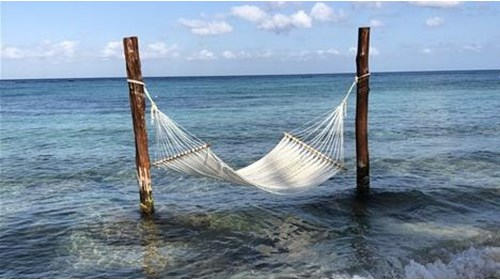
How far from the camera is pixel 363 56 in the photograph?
975 cm

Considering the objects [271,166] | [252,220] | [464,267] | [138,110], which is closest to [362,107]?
[271,166]

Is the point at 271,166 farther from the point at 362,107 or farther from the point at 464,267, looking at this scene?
the point at 464,267

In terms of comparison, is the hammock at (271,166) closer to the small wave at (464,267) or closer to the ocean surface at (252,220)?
the ocean surface at (252,220)

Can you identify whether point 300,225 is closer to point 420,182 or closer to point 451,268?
point 451,268

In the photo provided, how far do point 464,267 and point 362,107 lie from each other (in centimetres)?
374

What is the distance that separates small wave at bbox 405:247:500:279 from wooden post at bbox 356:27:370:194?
3129 millimetres

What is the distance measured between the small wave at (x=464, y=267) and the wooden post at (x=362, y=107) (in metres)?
3.13

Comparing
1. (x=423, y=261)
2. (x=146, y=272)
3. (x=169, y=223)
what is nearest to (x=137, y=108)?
(x=169, y=223)

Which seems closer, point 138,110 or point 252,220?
point 138,110

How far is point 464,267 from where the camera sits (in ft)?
23.9

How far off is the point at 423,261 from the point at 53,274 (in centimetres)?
537

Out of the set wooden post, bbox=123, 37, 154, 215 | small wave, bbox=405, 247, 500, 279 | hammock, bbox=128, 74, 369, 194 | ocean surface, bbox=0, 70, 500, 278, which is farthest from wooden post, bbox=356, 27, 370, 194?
wooden post, bbox=123, 37, 154, 215

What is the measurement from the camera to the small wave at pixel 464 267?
7062 mm

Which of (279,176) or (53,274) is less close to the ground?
(279,176)
